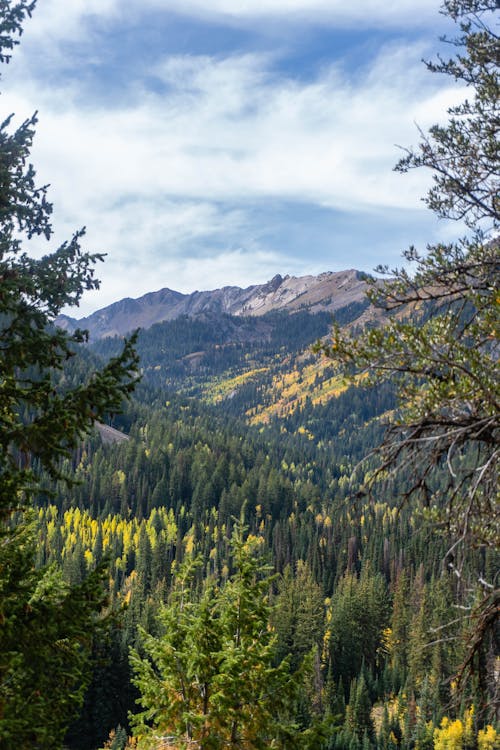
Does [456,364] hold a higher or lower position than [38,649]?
higher

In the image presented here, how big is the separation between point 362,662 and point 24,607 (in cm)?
8988

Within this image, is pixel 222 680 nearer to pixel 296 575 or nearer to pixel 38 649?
pixel 38 649

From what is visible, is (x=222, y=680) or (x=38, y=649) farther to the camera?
(x=222, y=680)

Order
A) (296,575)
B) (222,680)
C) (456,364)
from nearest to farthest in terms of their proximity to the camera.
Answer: (456,364), (222,680), (296,575)

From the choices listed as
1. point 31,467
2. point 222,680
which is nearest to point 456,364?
point 31,467

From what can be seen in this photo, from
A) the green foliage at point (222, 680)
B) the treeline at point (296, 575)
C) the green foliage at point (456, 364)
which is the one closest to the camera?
the green foliage at point (456, 364)

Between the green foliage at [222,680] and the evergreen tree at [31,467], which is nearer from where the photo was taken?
the evergreen tree at [31,467]

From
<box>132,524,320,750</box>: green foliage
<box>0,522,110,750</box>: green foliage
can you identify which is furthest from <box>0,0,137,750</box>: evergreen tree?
<box>132,524,320,750</box>: green foliage

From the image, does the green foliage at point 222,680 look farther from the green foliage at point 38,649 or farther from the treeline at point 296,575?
the green foliage at point 38,649

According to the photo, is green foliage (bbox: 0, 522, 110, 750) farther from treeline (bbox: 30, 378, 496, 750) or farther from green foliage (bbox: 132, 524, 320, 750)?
green foliage (bbox: 132, 524, 320, 750)

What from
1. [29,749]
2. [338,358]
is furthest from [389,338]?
[29,749]

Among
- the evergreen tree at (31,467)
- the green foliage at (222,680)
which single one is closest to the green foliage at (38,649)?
the evergreen tree at (31,467)

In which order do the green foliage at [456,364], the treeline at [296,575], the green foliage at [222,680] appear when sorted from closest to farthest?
1. the green foliage at [456,364]
2. the green foliage at [222,680]
3. the treeline at [296,575]

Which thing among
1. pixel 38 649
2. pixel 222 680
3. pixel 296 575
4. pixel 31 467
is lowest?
pixel 296 575
